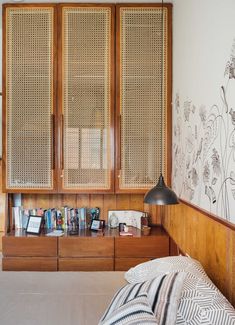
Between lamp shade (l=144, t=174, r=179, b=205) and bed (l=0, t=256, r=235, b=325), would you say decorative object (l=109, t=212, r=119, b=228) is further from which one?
lamp shade (l=144, t=174, r=179, b=205)

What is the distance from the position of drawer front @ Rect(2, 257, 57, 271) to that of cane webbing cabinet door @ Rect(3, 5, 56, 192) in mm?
624

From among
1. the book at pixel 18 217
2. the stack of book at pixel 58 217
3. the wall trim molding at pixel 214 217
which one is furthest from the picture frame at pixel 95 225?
the wall trim molding at pixel 214 217

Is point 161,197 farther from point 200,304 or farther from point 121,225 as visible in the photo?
point 121,225

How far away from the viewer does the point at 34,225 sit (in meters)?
3.07

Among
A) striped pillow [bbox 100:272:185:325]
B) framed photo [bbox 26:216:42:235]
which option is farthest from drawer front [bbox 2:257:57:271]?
striped pillow [bbox 100:272:185:325]

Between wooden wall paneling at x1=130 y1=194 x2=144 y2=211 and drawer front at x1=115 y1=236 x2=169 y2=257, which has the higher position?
wooden wall paneling at x1=130 y1=194 x2=144 y2=211

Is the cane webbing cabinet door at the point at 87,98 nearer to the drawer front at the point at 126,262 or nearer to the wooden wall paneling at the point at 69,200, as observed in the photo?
the wooden wall paneling at the point at 69,200

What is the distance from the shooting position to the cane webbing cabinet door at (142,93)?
2.96m

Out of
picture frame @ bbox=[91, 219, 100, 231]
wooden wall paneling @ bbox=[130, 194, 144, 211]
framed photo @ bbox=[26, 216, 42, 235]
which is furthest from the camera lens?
wooden wall paneling @ bbox=[130, 194, 144, 211]

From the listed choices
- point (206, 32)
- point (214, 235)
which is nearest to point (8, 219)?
point (214, 235)

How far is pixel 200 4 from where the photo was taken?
6.53ft

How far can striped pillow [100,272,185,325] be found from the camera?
1.15 m

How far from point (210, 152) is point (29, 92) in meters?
1.87

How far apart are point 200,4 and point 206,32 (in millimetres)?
259
